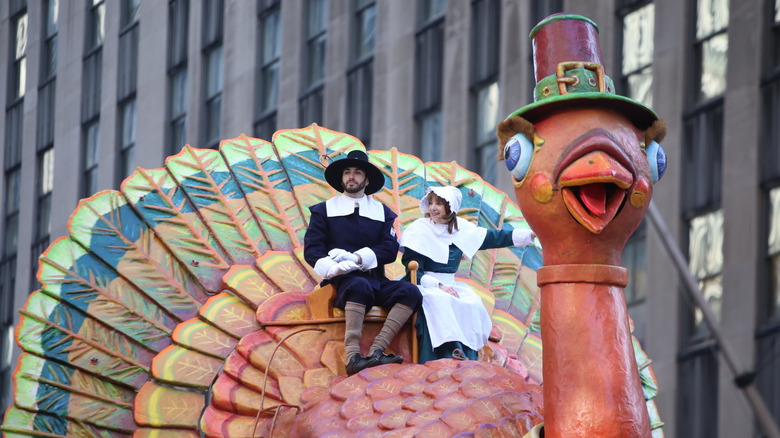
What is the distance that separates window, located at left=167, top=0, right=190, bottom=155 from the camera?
37750 millimetres

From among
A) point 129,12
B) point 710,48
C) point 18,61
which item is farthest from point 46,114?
point 710,48

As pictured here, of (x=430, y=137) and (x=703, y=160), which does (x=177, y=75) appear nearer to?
(x=430, y=137)

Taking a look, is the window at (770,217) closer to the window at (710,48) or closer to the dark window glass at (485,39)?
the window at (710,48)

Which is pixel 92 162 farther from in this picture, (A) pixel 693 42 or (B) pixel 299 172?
(B) pixel 299 172

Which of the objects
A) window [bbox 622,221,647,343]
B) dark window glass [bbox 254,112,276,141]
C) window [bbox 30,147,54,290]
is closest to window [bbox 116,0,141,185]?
window [bbox 30,147,54,290]

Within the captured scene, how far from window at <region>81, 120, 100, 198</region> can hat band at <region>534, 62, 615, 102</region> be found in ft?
109

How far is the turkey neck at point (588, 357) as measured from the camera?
7906 mm

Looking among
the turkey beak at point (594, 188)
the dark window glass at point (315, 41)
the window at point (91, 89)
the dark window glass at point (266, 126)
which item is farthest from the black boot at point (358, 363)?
the window at point (91, 89)

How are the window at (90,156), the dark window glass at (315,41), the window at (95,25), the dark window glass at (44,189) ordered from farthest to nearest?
the dark window glass at (44,189) < the window at (95,25) < the window at (90,156) < the dark window glass at (315,41)

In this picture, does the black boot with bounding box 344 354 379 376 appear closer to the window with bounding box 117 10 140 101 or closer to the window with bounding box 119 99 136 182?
the window with bounding box 119 99 136 182

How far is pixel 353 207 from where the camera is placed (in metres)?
10.2

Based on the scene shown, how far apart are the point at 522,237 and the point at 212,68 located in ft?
91.2

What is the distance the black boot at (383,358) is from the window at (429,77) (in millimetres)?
19029

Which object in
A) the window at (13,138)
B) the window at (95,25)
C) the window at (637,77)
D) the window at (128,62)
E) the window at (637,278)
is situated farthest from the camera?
the window at (13,138)
